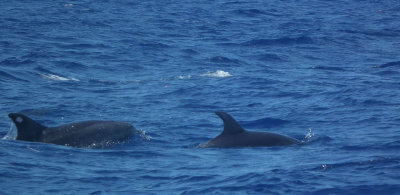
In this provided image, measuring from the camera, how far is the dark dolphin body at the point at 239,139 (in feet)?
50.8

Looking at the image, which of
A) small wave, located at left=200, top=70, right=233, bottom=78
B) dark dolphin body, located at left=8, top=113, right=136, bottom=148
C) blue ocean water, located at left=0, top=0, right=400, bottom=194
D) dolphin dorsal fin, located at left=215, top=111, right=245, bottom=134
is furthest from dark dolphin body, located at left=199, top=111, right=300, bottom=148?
small wave, located at left=200, top=70, right=233, bottom=78

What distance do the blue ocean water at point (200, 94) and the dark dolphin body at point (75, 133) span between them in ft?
1.32

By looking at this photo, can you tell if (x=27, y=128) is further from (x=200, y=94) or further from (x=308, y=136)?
(x=200, y=94)

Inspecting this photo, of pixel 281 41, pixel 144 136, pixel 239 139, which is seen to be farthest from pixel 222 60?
pixel 239 139

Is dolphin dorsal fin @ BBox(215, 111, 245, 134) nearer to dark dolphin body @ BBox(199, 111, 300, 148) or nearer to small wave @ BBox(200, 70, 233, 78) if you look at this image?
dark dolphin body @ BBox(199, 111, 300, 148)

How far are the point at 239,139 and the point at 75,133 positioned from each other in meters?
3.69

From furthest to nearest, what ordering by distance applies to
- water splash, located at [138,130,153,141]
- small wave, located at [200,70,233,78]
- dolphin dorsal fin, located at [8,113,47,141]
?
small wave, located at [200,70,233,78] < water splash, located at [138,130,153,141] < dolphin dorsal fin, located at [8,113,47,141]

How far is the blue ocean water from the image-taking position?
12438 millimetres

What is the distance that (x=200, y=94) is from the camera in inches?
907

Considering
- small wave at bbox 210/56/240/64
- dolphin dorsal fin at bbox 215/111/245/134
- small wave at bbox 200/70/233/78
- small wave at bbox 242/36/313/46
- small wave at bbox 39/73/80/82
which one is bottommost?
small wave at bbox 210/56/240/64

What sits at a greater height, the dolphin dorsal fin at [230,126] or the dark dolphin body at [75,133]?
the dolphin dorsal fin at [230,126]

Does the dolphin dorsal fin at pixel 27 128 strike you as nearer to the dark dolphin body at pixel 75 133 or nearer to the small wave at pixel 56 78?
the dark dolphin body at pixel 75 133

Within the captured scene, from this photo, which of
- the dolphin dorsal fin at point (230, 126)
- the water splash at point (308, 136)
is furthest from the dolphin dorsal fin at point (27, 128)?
the water splash at point (308, 136)

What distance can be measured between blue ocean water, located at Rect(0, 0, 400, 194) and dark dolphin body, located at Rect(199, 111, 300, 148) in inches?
14.3
